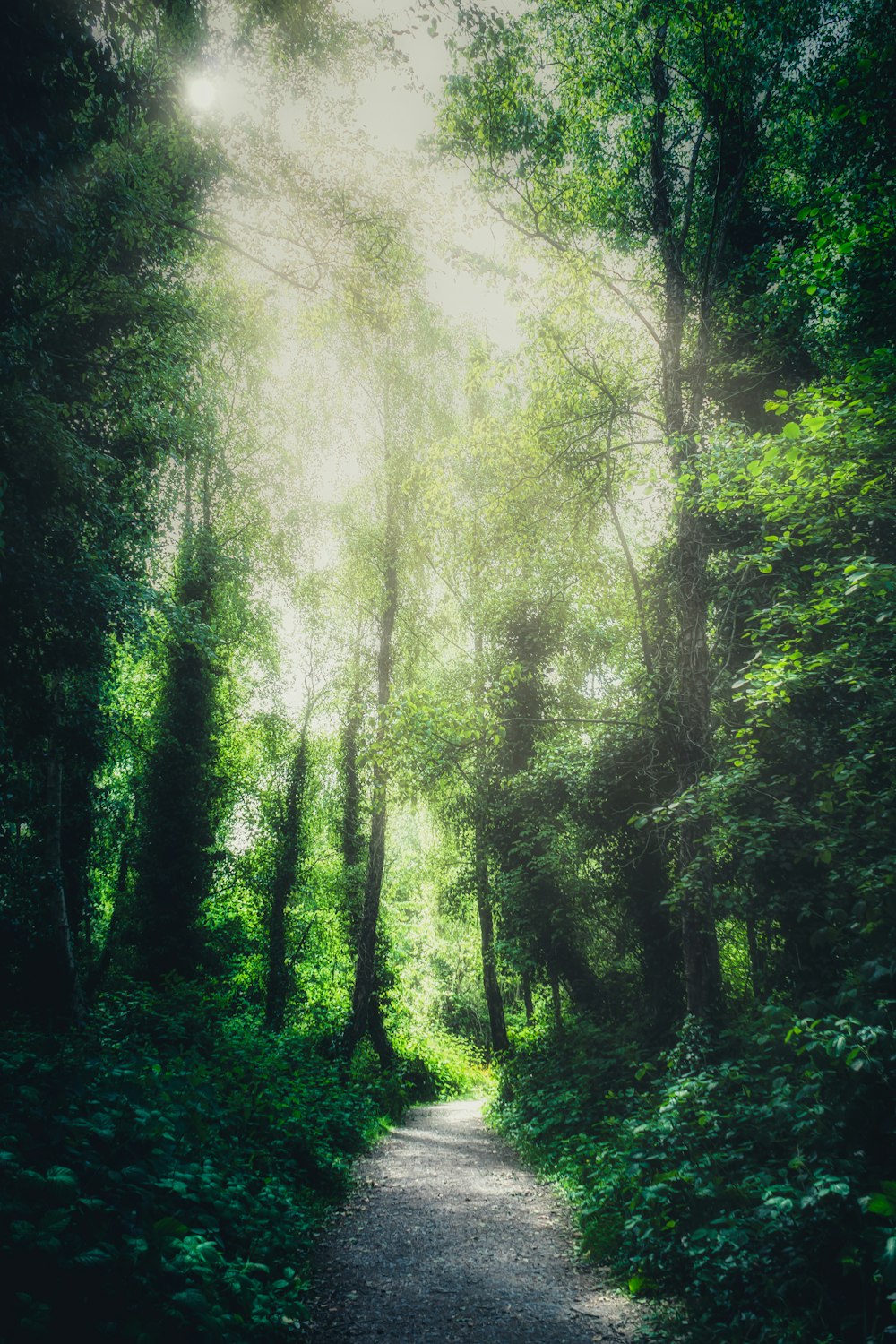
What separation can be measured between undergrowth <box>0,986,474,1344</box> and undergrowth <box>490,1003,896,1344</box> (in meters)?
2.41

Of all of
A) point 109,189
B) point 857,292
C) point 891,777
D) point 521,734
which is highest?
point 109,189

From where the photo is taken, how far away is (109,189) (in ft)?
20.1

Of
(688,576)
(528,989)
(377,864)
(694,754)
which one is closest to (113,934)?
(377,864)

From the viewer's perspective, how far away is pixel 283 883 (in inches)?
555

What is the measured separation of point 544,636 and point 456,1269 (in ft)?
33.9

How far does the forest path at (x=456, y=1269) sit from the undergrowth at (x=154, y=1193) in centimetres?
35

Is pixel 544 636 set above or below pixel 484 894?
above

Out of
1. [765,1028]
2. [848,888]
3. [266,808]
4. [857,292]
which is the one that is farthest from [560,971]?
[857,292]

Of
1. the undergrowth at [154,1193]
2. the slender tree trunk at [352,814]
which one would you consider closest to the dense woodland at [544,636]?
the undergrowth at [154,1193]

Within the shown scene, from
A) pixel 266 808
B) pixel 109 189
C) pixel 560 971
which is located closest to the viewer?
pixel 109 189

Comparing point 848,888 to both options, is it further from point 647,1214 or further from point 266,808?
point 266,808

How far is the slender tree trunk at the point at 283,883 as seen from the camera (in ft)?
43.5

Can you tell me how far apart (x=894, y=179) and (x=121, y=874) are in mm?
18275

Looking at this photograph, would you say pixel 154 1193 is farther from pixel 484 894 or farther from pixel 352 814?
pixel 352 814
